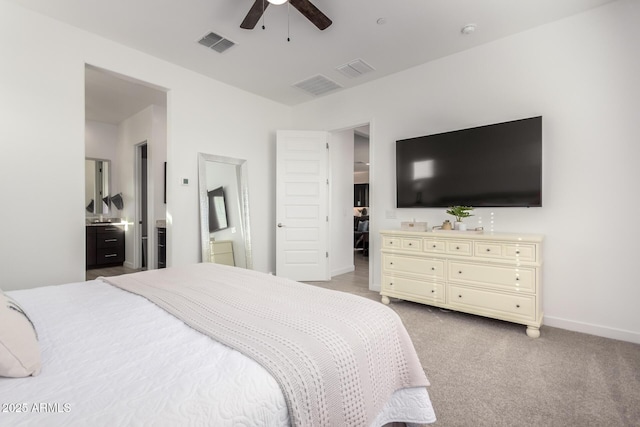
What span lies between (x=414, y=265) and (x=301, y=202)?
80.2 inches

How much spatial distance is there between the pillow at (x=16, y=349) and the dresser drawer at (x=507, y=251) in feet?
10.2

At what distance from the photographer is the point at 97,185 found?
6.02 metres

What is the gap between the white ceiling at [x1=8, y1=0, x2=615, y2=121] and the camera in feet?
8.70

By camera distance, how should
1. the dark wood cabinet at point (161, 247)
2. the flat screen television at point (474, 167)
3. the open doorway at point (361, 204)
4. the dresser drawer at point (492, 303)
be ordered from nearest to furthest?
1. the dresser drawer at point (492, 303)
2. the flat screen television at point (474, 167)
3. the dark wood cabinet at point (161, 247)
4. the open doorway at point (361, 204)

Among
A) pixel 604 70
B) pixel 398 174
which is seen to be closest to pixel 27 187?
pixel 398 174

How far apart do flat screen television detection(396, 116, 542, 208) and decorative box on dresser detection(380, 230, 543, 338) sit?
0.42 meters

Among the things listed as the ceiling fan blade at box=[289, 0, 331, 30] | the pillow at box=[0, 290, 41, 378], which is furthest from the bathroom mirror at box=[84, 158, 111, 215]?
the pillow at box=[0, 290, 41, 378]

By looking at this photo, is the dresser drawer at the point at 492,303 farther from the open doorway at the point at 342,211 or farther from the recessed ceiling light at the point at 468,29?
the recessed ceiling light at the point at 468,29

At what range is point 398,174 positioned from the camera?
3807 millimetres

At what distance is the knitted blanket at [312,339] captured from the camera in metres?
0.91

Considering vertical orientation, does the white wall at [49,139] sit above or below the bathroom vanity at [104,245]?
above

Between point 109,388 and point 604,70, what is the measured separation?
155 inches

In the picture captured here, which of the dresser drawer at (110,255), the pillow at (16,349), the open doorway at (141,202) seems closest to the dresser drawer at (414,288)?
the pillow at (16,349)

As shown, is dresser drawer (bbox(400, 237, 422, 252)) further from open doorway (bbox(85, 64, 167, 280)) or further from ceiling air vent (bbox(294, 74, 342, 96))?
open doorway (bbox(85, 64, 167, 280))
